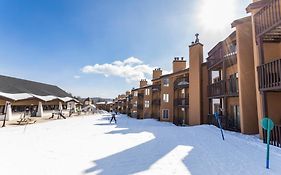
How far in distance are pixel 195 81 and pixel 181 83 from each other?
6.40 m

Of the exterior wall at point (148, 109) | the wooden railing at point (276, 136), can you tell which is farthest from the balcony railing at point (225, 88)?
the exterior wall at point (148, 109)

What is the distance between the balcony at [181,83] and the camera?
1146 inches

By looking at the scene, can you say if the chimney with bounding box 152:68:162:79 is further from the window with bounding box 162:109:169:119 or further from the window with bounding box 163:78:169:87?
the window with bounding box 162:109:169:119

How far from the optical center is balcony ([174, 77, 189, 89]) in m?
29.1

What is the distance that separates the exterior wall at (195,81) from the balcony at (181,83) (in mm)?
4990

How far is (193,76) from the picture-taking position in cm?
2388

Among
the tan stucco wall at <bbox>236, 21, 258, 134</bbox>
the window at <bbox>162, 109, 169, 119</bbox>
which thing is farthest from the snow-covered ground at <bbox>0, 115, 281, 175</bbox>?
the window at <bbox>162, 109, 169, 119</bbox>

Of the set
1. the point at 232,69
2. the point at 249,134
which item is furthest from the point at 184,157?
the point at 232,69

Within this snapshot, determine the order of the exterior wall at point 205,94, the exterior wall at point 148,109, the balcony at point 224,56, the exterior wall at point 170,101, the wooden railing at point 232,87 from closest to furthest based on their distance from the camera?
the wooden railing at point 232,87
the balcony at point 224,56
the exterior wall at point 205,94
the exterior wall at point 170,101
the exterior wall at point 148,109

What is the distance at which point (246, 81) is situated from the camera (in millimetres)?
13859

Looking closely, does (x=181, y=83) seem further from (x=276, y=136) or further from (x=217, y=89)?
(x=276, y=136)

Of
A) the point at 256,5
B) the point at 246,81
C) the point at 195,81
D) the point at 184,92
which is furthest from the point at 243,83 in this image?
the point at 184,92

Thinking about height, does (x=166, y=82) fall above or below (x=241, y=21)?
below

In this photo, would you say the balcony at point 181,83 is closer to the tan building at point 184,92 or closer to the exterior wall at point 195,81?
the tan building at point 184,92
